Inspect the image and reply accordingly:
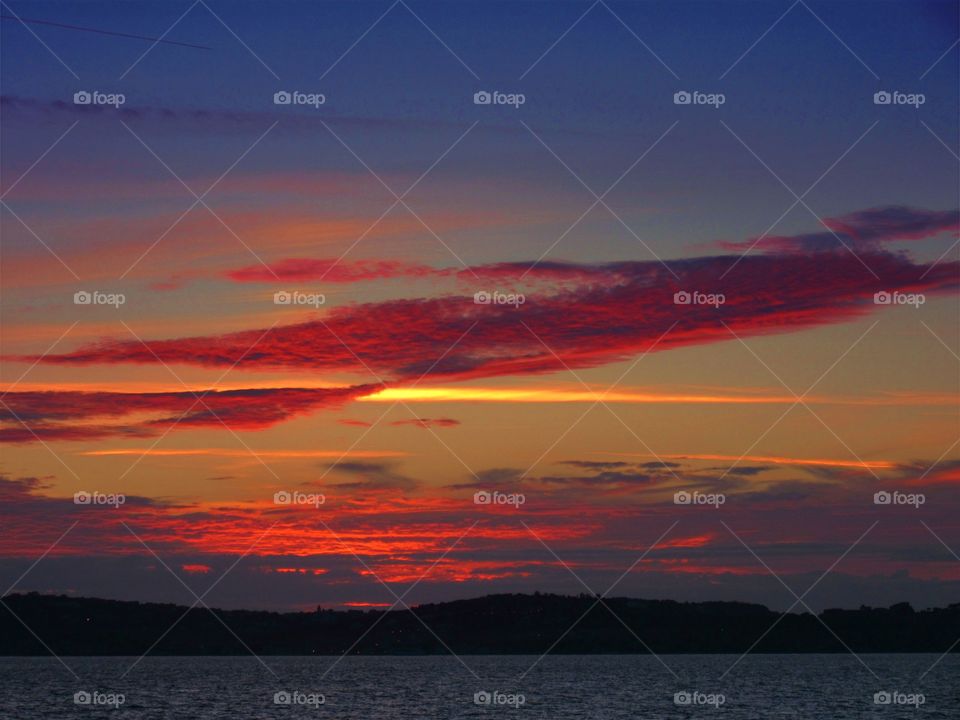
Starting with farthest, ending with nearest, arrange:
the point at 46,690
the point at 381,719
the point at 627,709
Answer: the point at 46,690 → the point at 627,709 → the point at 381,719

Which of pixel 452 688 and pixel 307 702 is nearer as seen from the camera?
pixel 307 702

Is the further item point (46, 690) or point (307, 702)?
point (46, 690)

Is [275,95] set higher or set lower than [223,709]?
higher

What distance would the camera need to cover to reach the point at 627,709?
123125 millimetres

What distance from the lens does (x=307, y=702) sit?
13638 cm

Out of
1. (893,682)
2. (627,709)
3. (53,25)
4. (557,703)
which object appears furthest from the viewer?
(893,682)

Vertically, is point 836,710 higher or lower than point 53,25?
lower

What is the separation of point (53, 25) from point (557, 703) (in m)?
103

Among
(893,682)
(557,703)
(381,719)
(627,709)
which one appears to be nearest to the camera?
(381,719)

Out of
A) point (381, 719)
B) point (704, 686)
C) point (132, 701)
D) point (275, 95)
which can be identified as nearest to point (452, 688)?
point (704, 686)

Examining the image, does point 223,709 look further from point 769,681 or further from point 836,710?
point 769,681

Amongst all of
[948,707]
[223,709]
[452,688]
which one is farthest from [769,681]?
[223,709]

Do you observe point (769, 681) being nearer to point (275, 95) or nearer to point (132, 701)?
point (132, 701)

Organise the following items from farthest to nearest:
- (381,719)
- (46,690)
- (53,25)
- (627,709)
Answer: (46,690)
(627,709)
(381,719)
(53,25)
